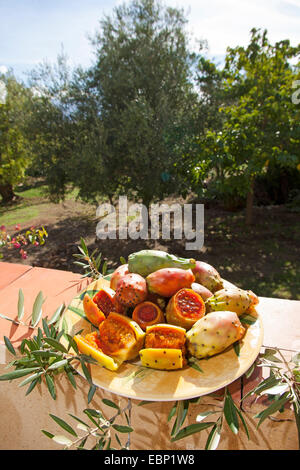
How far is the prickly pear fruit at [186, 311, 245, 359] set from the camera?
87cm

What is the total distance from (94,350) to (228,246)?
4.69 meters

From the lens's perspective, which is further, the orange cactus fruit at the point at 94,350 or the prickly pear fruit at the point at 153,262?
the prickly pear fruit at the point at 153,262

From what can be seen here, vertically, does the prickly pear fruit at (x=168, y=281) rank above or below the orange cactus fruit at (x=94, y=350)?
above

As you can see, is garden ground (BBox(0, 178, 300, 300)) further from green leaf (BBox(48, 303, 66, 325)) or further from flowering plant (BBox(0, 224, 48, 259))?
green leaf (BBox(48, 303, 66, 325))

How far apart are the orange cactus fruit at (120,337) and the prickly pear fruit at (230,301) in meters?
0.27

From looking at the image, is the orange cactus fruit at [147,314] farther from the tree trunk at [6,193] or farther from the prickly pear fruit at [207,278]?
the tree trunk at [6,193]

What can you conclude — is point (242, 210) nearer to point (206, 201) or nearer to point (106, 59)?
point (206, 201)

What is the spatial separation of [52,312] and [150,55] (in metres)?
5.27

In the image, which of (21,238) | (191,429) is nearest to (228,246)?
(21,238)

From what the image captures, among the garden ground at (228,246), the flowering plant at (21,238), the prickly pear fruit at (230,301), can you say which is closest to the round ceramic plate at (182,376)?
the prickly pear fruit at (230,301)

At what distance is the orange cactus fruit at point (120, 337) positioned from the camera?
90 cm

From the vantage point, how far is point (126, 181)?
19.0 ft

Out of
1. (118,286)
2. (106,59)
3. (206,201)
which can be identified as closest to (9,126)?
(106,59)

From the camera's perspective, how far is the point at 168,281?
41.2 inches
